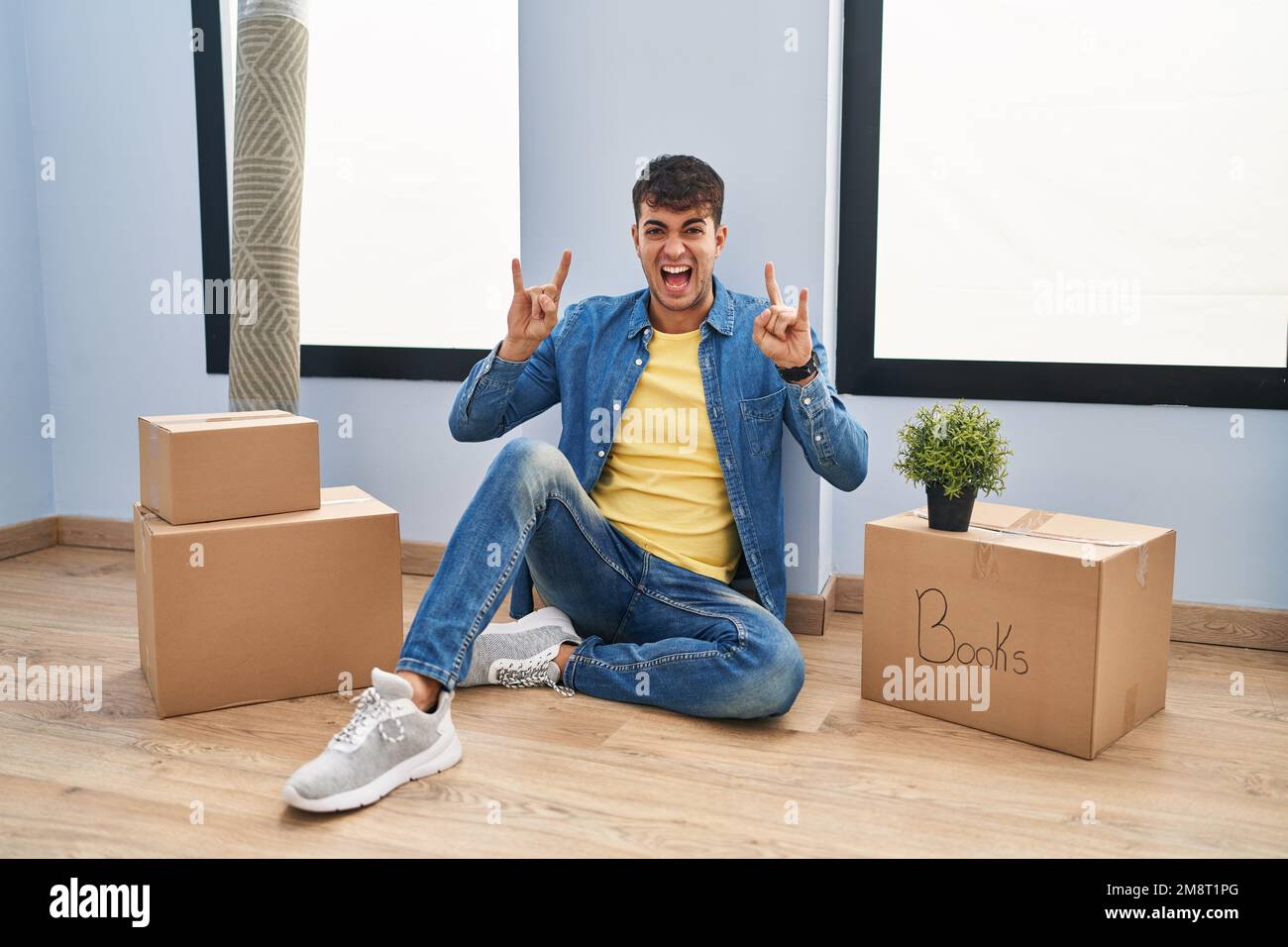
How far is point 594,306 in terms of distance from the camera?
2.29m

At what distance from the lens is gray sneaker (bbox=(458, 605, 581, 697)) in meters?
2.10

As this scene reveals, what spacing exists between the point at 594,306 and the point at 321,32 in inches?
55.7

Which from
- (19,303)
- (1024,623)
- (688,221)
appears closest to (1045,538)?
(1024,623)

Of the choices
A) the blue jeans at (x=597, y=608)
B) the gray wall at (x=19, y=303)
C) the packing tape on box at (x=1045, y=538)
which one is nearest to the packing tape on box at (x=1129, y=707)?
the packing tape on box at (x=1045, y=538)

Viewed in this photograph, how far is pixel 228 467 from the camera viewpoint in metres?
2.00

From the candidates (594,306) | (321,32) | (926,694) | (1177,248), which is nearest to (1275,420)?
(1177,248)

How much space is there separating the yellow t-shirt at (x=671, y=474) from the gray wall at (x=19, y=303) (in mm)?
2116

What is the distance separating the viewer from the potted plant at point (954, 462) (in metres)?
1.93

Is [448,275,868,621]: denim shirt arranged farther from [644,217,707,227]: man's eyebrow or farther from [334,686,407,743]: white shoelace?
[334,686,407,743]: white shoelace

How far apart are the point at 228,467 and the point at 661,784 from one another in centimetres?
100

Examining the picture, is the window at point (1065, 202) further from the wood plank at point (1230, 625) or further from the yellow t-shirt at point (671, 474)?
the yellow t-shirt at point (671, 474)

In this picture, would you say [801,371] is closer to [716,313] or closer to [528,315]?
[716,313]

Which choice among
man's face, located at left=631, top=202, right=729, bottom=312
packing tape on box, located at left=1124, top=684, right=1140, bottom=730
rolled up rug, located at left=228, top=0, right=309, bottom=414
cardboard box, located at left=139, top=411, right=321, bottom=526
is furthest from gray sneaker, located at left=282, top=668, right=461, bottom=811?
rolled up rug, located at left=228, top=0, right=309, bottom=414
